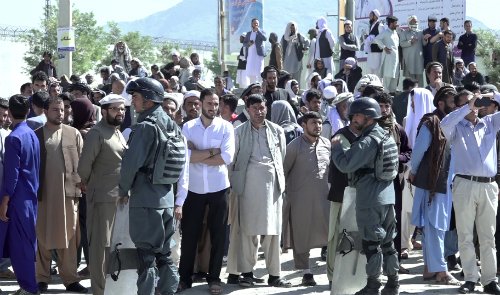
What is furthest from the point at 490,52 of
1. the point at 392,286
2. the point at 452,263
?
the point at 392,286

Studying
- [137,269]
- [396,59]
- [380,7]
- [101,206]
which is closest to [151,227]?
[137,269]

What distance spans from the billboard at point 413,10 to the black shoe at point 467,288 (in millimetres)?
25382

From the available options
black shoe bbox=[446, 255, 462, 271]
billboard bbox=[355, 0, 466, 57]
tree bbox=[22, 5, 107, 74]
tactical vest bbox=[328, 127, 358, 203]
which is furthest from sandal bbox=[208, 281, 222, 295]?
tree bbox=[22, 5, 107, 74]

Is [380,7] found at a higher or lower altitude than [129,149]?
higher

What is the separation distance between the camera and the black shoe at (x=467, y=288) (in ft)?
34.3

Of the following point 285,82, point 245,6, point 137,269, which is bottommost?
point 137,269

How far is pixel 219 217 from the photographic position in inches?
424

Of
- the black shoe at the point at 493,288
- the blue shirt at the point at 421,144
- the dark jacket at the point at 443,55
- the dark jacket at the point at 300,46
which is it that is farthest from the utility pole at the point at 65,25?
the black shoe at the point at 493,288

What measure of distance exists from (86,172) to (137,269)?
1410 mm

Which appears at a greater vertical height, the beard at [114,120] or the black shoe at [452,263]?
the beard at [114,120]

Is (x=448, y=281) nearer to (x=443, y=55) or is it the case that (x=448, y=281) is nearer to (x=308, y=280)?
(x=308, y=280)

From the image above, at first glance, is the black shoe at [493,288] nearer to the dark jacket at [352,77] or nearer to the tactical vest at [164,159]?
the tactical vest at [164,159]

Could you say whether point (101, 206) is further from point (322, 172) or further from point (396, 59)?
point (396, 59)

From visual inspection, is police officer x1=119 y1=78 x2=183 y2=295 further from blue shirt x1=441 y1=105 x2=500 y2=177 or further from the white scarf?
the white scarf
